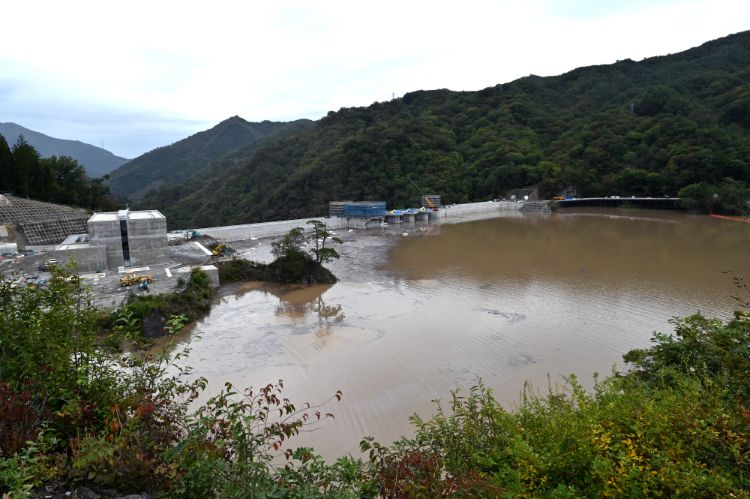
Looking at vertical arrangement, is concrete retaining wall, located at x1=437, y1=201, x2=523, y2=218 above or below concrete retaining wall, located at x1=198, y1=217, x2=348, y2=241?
above

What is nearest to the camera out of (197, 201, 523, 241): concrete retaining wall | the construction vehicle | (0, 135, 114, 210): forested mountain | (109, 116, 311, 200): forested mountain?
the construction vehicle

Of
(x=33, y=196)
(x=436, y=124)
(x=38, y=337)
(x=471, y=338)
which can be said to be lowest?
(x=471, y=338)

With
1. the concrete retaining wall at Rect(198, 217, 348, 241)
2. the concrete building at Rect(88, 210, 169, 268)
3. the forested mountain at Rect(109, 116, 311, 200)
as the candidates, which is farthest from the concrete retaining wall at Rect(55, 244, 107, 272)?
the forested mountain at Rect(109, 116, 311, 200)

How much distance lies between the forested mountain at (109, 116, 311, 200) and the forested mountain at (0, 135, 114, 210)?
41.5 meters

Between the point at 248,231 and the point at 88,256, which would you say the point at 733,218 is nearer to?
the point at 248,231

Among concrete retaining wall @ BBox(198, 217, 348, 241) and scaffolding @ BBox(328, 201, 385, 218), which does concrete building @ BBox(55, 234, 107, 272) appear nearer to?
concrete retaining wall @ BBox(198, 217, 348, 241)

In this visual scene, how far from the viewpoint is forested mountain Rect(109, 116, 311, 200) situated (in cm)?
9075

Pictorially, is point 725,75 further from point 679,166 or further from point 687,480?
point 687,480

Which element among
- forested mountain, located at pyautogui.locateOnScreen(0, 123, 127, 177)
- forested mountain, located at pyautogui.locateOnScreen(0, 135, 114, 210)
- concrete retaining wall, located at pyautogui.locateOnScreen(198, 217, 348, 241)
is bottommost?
concrete retaining wall, located at pyautogui.locateOnScreen(198, 217, 348, 241)

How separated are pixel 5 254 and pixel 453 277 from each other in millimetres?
21277

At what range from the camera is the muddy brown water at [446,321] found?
10.9 metres

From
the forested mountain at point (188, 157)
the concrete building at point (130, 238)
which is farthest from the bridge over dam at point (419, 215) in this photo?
the forested mountain at point (188, 157)

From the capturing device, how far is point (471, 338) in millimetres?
13852

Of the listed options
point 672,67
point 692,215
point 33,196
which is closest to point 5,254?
point 33,196
